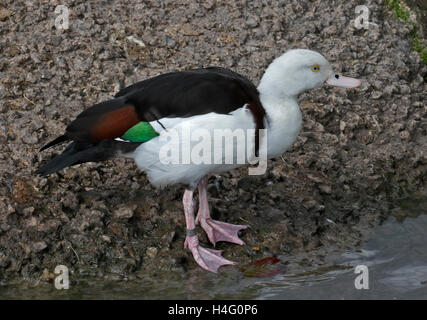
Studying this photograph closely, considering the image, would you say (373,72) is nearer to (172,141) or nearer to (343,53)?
(343,53)

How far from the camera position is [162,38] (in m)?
7.05

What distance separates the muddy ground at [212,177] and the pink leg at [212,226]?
3.3 inches

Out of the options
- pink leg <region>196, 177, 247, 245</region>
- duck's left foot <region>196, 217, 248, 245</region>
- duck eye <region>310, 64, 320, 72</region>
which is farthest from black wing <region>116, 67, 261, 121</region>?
duck's left foot <region>196, 217, 248, 245</region>

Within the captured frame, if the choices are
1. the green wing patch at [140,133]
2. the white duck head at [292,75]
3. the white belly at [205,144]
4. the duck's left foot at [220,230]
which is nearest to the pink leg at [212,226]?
the duck's left foot at [220,230]

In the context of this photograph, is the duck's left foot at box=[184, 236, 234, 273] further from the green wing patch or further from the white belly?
the green wing patch

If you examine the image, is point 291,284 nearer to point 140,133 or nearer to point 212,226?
point 212,226

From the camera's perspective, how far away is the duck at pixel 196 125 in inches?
191

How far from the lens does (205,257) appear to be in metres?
5.17

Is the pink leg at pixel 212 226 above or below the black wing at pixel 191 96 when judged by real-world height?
below

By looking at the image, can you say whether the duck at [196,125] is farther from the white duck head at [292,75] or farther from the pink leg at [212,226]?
the pink leg at [212,226]

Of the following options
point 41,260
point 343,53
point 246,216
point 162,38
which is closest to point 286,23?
point 343,53

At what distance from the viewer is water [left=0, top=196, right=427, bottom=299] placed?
4797 millimetres

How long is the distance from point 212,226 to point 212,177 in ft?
2.06

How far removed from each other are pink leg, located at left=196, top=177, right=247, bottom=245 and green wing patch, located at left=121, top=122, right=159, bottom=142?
0.69 metres
